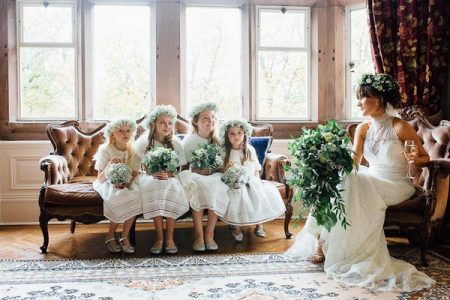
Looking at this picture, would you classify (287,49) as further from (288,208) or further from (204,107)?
(288,208)

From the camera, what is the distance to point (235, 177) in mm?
3805

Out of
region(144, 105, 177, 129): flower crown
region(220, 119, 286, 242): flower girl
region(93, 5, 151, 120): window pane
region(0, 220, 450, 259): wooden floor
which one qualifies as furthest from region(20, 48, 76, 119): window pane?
region(220, 119, 286, 242): flower girl

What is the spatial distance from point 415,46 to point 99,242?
350 centimetres

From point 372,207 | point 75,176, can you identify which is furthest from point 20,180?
point 372,207

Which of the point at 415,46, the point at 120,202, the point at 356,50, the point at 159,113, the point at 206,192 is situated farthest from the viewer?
the point at 356,50

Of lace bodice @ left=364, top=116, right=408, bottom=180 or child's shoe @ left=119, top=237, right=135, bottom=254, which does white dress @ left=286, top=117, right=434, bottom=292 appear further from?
child's shoe @ left=119, top=237, right=135, bottom=254

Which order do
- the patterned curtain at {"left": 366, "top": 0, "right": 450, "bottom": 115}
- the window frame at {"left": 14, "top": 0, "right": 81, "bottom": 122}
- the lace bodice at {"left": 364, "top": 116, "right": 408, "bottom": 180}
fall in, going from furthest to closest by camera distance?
1. the window frame at {"left": 14, "top": 0, "right": 81, "bottom": 122}
2. the patterned curtain at {"left": 366, "top": 0, "right": 450, "bottom": 115}
3. the lace bodice at {"left": 364, "top": 116, "right": 408, "bottom": 180}

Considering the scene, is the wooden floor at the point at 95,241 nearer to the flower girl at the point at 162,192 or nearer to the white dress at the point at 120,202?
the flower girl at the point at 162,192

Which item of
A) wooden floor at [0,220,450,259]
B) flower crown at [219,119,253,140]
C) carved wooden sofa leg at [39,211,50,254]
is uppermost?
flower crown at [219,119,253,140]

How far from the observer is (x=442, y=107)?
4.77 meters

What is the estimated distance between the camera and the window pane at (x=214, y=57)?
5406mm

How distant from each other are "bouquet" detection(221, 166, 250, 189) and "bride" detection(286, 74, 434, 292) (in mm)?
642

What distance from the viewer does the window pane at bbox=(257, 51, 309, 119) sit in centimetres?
547

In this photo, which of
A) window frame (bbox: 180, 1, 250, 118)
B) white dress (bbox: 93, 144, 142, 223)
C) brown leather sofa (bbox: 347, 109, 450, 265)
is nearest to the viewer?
brown leather sofa (bbox: 347, 109, 450, 265)
